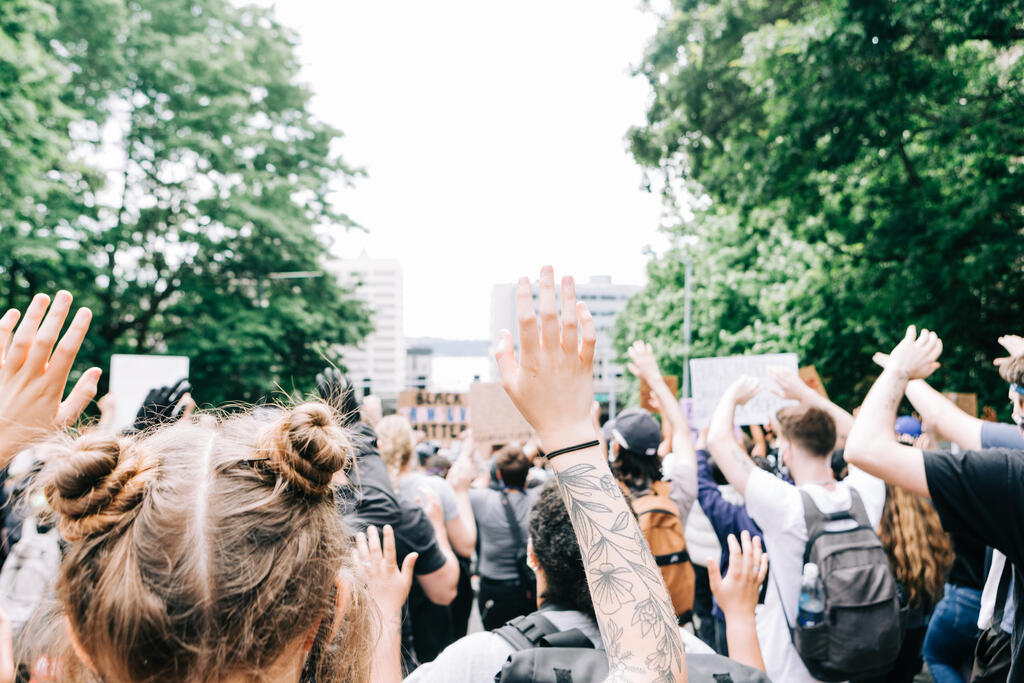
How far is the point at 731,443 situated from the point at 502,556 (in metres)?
2.51

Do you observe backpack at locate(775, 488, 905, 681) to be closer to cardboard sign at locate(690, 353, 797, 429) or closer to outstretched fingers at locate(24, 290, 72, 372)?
cardboard sign at locate(690, 353, 797, 429)

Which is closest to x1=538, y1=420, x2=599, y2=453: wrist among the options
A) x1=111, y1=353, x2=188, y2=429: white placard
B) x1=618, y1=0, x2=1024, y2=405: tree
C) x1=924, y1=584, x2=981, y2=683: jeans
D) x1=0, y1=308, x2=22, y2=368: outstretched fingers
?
x1=0, y1=308, x2=22, y2=368: outstretched fingers

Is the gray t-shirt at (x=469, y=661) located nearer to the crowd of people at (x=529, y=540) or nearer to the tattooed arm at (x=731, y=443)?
the crowd of people at (x=529, y=540)

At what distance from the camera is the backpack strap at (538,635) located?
5.96 ft

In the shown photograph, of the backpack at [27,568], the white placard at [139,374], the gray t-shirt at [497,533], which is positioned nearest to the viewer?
the backpack at [27,568]

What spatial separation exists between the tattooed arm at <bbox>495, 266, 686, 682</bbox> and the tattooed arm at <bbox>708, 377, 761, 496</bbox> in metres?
2.06

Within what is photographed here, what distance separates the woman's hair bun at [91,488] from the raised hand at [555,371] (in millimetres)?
620

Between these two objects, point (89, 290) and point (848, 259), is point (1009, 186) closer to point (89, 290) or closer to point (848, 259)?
point (848, 259)

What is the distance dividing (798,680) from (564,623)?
5.47ft

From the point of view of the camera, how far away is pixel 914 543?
363cm

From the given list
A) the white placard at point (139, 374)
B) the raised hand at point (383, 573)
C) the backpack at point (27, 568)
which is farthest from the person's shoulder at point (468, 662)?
the white placard at point (139, 374)

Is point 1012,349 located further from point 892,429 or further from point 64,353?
point 64,353

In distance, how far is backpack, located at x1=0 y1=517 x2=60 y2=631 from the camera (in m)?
2.81

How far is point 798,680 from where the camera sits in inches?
120
